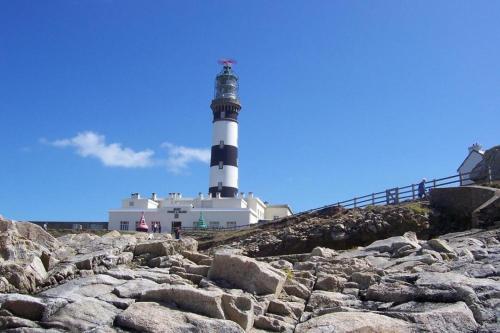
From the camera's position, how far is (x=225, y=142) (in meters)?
62.4

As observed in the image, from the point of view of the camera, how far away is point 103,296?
864 centimetres

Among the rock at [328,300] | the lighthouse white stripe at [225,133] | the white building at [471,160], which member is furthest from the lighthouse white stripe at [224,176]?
the rock at [328,300]

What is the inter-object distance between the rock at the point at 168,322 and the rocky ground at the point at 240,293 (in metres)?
0.01

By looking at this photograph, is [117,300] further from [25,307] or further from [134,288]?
[25,307]

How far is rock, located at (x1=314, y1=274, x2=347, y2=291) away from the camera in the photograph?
1014 cm

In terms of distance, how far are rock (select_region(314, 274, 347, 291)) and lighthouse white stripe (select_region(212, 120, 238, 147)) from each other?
52.4 meters

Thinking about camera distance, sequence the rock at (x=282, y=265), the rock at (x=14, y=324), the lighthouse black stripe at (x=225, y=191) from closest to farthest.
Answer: the rock at (x=14, y=324) → the rock at (x=282, y=265) → the lighthouse black stripe at (x=225, y=191)

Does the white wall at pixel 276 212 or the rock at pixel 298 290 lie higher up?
the white wall at pixel 276 212

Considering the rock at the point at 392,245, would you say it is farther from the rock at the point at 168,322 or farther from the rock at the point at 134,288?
the rock at the point at 168,322

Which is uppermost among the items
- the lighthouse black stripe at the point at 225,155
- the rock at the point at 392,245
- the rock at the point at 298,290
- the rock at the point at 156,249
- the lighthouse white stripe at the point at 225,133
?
the lighthouse white stripe at the point at 225,133

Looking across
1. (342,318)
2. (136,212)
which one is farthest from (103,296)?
(136,212)

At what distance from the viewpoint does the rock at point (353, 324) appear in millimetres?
7258

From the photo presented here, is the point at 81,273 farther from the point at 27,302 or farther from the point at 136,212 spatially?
the point at 136,212

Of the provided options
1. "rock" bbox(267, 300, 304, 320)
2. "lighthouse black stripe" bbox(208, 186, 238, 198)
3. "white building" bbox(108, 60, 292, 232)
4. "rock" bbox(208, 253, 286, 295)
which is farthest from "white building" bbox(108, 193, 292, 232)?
"rock" bbox(267, 300, 304, 320)
